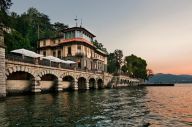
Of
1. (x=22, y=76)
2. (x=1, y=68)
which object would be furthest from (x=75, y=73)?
(x=1, y=68)

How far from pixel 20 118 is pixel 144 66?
383ft

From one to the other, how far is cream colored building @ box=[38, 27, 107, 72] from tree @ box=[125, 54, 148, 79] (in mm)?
45990

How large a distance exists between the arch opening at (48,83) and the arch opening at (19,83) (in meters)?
3.96

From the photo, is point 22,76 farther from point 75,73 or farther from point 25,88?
point 75,73

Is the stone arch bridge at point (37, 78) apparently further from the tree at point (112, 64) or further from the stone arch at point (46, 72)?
the tree at point (112, 64)

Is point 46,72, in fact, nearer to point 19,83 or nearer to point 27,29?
point 19,83

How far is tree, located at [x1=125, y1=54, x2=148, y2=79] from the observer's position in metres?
121

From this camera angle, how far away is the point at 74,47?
6812 centimetres

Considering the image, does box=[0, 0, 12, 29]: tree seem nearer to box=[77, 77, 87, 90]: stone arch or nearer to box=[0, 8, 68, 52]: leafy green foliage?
box=[0, 8, 68, 52]: leafy green foliage

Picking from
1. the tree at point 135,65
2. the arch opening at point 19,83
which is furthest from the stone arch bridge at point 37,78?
the tree at point 135,65

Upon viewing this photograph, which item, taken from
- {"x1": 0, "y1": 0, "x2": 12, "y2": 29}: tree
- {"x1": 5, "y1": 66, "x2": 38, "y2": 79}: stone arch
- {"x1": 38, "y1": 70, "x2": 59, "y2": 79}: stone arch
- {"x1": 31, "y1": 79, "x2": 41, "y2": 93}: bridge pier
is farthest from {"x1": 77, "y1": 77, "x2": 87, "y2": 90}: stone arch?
{"x1": 0, "y1": 0, "x2": 12, "y2": 29}: tree

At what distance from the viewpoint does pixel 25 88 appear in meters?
39.5

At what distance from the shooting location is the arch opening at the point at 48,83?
44.5m

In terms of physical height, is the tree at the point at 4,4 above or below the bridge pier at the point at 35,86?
above
